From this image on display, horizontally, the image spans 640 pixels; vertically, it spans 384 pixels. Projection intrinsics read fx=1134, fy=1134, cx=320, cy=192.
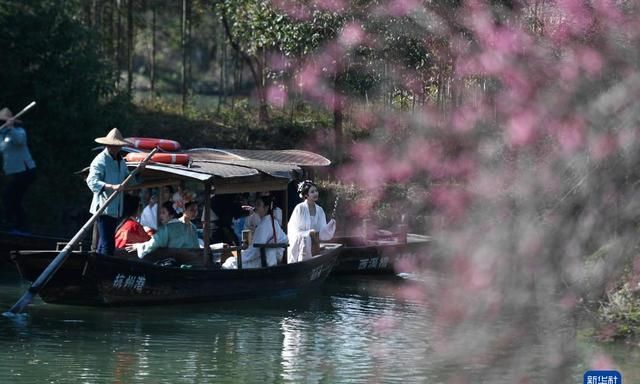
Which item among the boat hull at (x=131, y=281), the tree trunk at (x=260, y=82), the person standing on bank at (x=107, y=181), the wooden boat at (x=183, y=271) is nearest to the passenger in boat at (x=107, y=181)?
the person standing on bank at (x=107, y=181)

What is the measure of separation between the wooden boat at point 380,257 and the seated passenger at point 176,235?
11.9ft

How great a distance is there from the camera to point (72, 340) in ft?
34.5

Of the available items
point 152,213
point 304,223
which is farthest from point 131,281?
point 304,223

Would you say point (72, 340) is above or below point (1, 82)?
below

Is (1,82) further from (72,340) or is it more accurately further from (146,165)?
(72,340)

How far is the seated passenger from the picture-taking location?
12656 mm

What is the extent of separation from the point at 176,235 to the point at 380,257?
182 inches

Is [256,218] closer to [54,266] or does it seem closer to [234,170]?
[234,170]

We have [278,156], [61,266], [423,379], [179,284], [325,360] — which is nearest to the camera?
[423,379]

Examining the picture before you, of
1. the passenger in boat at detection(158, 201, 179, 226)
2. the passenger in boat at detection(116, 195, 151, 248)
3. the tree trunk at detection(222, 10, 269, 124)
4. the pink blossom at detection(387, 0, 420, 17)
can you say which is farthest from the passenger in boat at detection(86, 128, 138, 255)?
the tree trunk at detection(222, 10, 269, 124)

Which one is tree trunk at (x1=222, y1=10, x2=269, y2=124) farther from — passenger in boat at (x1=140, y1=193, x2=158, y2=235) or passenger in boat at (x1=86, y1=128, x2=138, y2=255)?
passenger in boat at (x1=86, y1=128, x2=138, y2=255)

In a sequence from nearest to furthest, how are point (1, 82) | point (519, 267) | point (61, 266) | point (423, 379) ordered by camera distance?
1. point (519, 267)
2. point (423, 379)
3. point (61, 266)
4. point (1, 82)

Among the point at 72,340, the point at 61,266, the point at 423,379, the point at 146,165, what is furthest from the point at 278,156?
the point at 423,379

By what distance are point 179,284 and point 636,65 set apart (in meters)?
8.24
